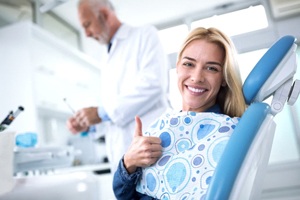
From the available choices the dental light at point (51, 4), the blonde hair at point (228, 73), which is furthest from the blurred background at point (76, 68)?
the blonde hair at point (228, 73)

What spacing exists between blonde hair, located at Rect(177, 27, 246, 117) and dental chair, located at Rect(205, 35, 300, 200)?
0.33 ft

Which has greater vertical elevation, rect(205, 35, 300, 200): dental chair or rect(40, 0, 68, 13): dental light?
rect(40, 0, 68, 13): dental light

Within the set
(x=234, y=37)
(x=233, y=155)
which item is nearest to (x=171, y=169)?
(x=233, y=155)

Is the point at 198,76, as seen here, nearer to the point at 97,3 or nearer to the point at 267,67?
the point at 267,67

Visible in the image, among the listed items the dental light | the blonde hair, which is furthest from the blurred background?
the blonde hair

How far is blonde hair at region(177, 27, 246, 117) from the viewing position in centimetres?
83

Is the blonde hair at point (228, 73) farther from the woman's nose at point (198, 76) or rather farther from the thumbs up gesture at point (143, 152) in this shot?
the thumbs up gesture at point (143, 152)

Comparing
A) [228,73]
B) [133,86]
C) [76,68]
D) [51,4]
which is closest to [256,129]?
[228,73]

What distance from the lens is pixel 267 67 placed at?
67 cm

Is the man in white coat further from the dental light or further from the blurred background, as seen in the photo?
the dental light

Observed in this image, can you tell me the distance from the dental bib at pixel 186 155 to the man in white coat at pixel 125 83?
0.51 metres

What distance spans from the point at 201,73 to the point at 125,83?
650mm

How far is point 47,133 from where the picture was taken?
2.85m

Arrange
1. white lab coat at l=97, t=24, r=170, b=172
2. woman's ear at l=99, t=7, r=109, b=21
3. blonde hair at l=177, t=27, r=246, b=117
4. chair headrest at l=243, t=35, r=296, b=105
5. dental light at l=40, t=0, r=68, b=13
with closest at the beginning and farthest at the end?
chair headrest at l=243, t=35, r=296, b=105 < blonde hair at l=177, t=27, r=246, b=117 < white lab coat at l=97, t=24, r=170, b=172 < woman's ear at l=99, t=7, r=109, b=21 < dental light at l=40, t=0, r=68, b=13
